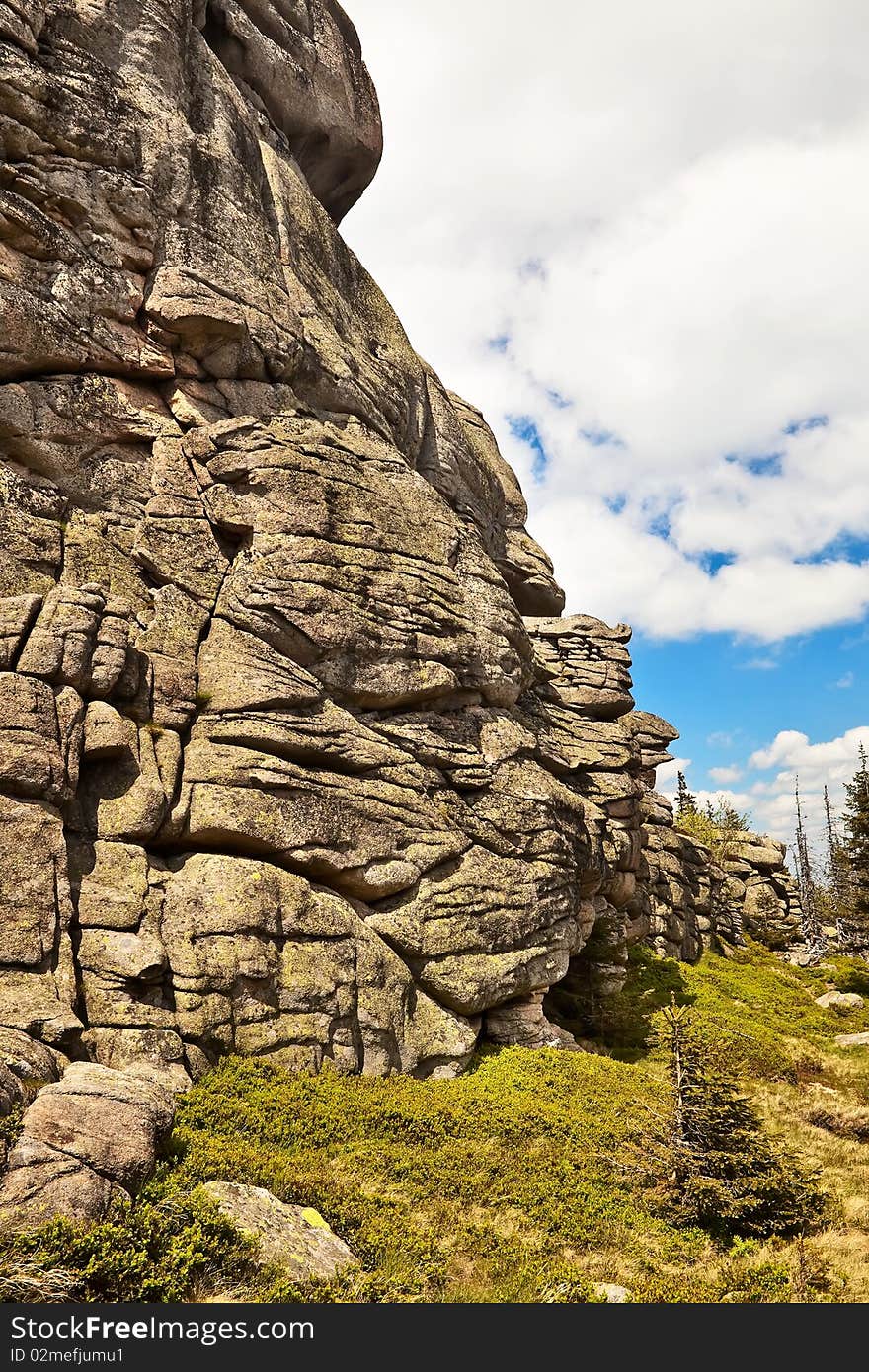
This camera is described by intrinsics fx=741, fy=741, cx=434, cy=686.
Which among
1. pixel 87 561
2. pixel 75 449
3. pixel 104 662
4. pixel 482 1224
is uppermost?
pixel 75 449

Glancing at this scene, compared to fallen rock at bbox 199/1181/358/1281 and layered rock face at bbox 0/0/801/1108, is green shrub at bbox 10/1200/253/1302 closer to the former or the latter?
fallen rock at bbox 199/1181/358/1281

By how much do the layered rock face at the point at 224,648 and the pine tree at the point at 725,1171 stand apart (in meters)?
7.38

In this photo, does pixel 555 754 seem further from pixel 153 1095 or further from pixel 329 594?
pixel 153 1095

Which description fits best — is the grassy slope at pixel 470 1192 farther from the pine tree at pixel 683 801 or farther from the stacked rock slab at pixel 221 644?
the pine tree at pixel 683 801

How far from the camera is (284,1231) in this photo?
1260 centimetres

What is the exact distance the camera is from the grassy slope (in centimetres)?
1134

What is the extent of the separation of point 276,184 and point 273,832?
3092 centimetres

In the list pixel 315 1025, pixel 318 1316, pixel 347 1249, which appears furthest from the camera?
pixel 315 1025

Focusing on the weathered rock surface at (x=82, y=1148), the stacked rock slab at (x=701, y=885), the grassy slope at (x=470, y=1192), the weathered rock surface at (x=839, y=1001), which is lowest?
the grassy slope at (x=470, y=1192)

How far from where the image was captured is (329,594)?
85.9ft

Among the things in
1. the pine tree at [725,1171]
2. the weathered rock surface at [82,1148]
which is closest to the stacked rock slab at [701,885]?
the pine tree at [725,1171]

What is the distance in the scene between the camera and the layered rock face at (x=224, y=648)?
18.9 metres

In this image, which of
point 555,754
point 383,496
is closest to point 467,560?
point 383,496

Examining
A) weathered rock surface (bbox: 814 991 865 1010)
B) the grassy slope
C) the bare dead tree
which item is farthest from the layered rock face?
the bare dead tree
